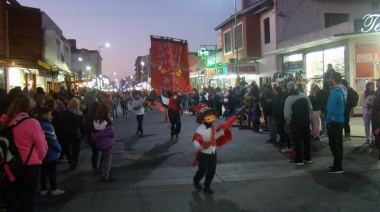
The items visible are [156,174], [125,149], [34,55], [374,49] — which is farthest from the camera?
[34,55]

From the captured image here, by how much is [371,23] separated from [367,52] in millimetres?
1979

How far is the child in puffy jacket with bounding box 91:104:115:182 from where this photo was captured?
7.25m

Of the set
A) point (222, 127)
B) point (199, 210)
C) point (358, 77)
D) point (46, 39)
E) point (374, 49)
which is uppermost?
point (46, 39)

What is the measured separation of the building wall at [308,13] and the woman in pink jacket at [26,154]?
20.3 meters

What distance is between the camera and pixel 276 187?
6.53 metres

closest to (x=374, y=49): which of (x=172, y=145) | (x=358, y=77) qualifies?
(x=358, y=77)

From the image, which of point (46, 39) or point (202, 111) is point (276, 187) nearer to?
point (202, 111)

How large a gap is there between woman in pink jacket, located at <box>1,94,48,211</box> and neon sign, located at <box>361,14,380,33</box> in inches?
572

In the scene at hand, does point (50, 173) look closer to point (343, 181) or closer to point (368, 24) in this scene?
point (343, 181)

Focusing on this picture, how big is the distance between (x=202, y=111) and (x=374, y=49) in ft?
43.7

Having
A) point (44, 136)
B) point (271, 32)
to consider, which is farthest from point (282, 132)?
point (271, 32)

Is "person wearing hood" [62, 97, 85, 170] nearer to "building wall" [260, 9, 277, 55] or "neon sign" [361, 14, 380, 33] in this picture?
"neon sign" [361, 14, 380, 33]

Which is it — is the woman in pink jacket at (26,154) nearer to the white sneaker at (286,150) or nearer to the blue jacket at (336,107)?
the blue jacket at (336,107)

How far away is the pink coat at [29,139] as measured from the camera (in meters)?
4.14
